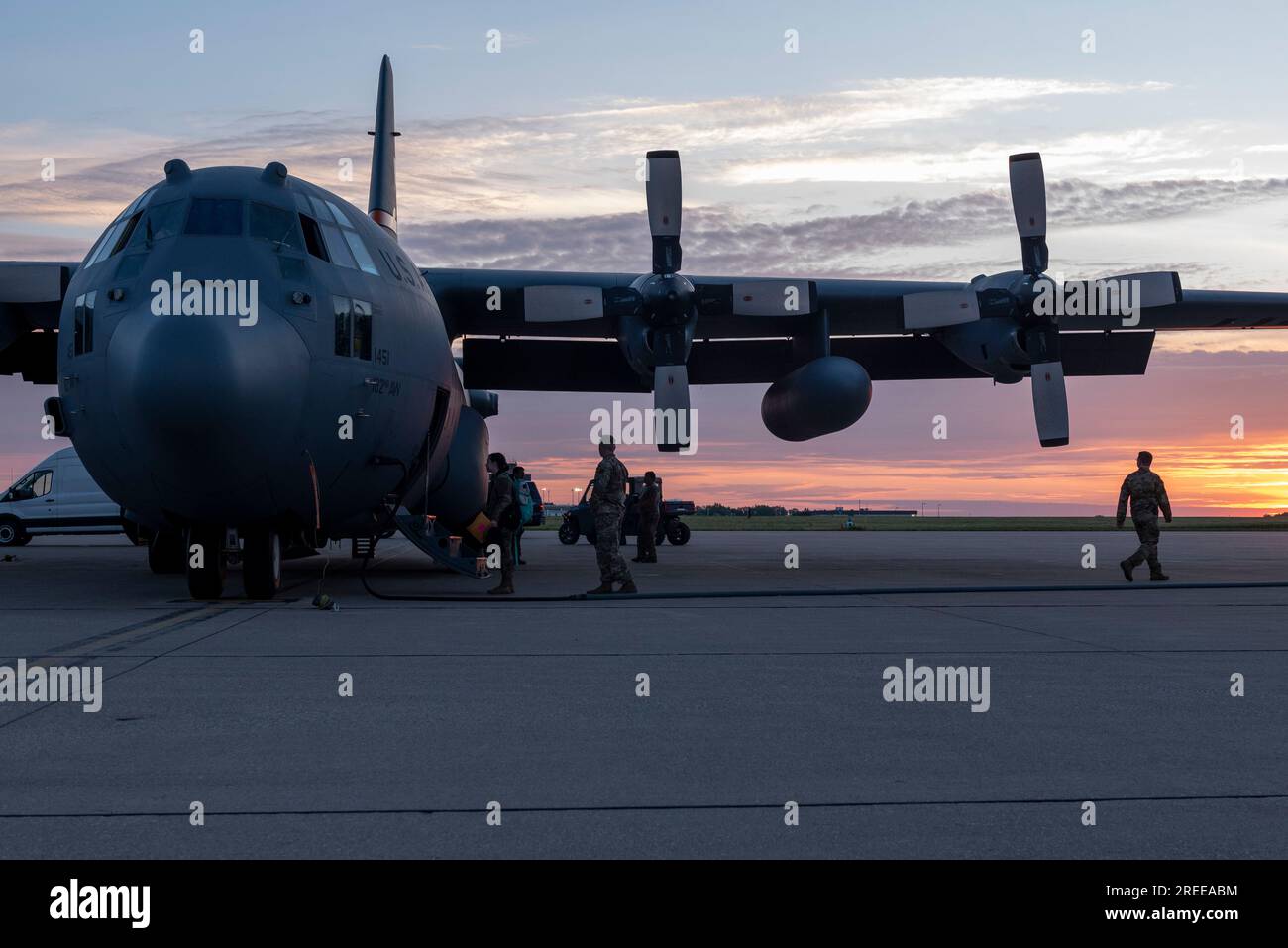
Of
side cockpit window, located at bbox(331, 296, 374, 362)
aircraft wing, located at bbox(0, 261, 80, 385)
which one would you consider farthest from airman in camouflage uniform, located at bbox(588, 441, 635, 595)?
aircraft wing, located at bbox(0, 261, 80, 385)

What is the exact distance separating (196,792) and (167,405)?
23.4 feet

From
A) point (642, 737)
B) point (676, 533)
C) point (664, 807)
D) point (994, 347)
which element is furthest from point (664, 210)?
point (676, 533)

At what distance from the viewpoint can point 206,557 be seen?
44.0ft

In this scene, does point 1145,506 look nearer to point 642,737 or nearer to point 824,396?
point 824,396

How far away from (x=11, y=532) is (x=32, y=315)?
Answer: 61.4 feet

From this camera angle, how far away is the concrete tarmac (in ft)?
14.1

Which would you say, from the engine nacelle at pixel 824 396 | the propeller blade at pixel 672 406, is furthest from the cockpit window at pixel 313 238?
the engine nacelle at pixel 824 396

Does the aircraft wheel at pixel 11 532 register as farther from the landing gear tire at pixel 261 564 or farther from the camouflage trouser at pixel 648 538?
the landing gear tire at pixel 261 564

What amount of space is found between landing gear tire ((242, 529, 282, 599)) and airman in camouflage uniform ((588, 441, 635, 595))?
3761 millimetres

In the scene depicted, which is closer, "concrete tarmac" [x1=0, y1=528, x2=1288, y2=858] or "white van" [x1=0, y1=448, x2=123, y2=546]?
"concrete tarmac" [x1=0, y1=528, x2=1288, y2=858]

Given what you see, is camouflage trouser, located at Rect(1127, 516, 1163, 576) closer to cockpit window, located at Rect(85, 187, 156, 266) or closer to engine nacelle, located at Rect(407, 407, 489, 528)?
engine nacelle, located at Rect(407, 407, 489, 528)

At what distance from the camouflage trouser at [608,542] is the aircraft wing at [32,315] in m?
8.28

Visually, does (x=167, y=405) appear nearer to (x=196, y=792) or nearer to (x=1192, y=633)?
(x=196, y=792)
